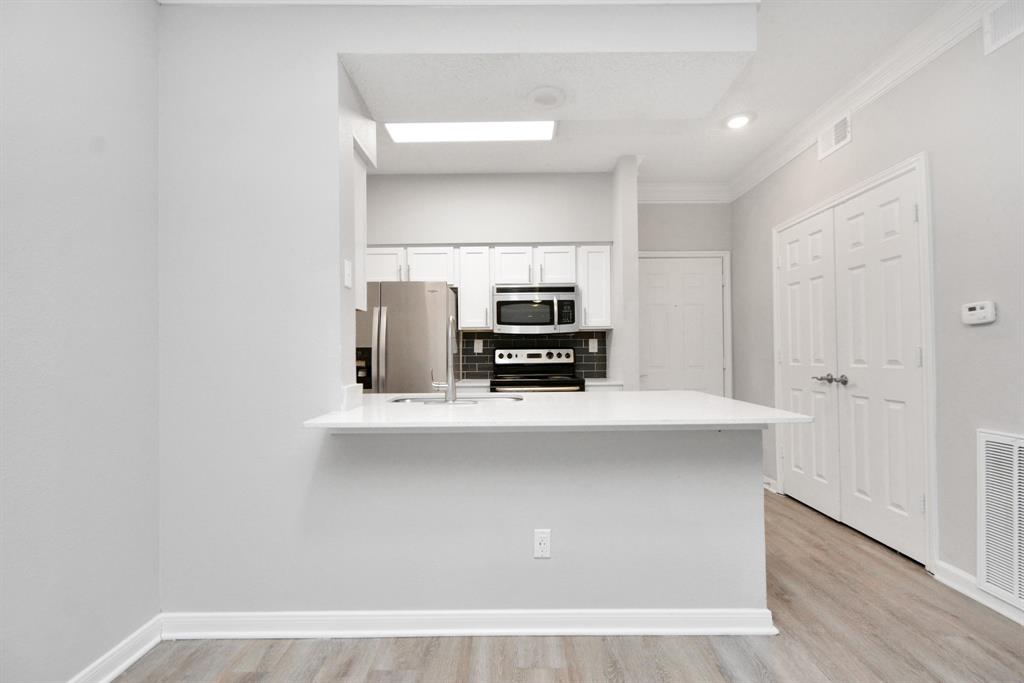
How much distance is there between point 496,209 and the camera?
183 inches

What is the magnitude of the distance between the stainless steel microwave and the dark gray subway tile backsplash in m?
0.35

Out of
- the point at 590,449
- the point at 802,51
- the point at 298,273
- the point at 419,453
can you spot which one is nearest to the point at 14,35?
the point at 298,273

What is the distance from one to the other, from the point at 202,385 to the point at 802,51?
128 inches

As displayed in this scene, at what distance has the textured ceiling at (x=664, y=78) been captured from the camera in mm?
2318

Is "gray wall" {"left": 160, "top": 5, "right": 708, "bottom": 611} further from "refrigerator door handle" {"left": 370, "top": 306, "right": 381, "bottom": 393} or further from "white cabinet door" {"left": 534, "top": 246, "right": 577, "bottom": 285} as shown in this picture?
"white cabinet door" {"left": 534, "top": 246, "right": 577, "bottom": 285}

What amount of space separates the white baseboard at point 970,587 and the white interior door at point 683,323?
2639 millimetres

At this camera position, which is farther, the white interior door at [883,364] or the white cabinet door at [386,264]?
the white cabinet door at [386,264]

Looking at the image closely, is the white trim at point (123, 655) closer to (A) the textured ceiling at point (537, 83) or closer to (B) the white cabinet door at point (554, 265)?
(A) the textured ceiling at point (537, 83)

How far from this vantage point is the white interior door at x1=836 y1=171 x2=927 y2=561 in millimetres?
2811

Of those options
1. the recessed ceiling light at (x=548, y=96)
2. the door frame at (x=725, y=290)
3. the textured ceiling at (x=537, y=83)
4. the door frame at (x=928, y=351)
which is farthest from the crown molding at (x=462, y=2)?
the door frame at (x=725, y=290)

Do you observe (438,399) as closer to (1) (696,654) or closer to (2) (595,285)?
(1) (696,654)

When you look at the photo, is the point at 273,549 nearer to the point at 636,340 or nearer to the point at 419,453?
the point at 419,453

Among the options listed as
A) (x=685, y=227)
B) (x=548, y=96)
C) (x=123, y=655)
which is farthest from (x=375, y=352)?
(x=685, y=227)

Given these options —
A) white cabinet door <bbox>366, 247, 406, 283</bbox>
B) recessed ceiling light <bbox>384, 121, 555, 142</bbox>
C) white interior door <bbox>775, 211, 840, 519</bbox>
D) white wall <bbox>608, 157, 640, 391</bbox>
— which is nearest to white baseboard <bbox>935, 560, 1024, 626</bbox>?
white interior door <bbox>775, 211, 840, 519</bbox>
